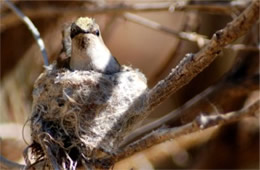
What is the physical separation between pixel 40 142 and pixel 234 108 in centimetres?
203

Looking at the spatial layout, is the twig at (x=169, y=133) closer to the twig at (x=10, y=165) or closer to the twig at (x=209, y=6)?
the twig at (x=10, y=165)

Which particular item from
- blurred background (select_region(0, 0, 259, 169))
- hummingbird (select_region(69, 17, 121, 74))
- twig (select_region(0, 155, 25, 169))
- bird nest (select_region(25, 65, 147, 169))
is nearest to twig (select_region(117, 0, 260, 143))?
bird nest (select_region(25, 65, 147, 169))

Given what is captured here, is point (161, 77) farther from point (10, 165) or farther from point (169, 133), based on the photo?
point (169, 133)

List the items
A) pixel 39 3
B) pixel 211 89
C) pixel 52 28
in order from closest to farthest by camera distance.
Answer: pixel 211 89
pixel 39 3
pixel 52 28

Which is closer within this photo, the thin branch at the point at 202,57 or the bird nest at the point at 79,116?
the thin branch at the point at 202,57

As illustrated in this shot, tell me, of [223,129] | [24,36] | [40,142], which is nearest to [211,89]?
[223,129]

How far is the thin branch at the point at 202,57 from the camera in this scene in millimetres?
2170

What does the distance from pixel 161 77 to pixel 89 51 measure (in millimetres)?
1985

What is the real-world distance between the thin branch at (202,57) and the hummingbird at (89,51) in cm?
82

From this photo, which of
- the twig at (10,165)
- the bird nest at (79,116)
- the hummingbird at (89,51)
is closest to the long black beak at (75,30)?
the hummingbird at (89,51)

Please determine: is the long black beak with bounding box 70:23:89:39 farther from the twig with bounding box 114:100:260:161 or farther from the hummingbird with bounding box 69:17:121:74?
the twig with bounding box 114:100:260:161

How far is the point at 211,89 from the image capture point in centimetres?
385

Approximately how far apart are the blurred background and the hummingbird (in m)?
0.32

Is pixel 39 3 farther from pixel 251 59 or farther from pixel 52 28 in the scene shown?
pixel 251 59
